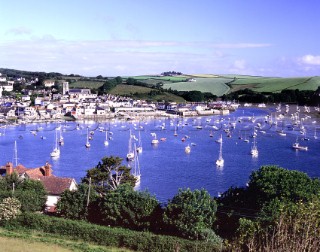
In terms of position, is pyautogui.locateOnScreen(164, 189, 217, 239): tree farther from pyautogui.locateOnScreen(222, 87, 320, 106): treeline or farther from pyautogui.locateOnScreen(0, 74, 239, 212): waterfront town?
pyautogui.locateOnScreen(222, 87, 320, 106): treeline

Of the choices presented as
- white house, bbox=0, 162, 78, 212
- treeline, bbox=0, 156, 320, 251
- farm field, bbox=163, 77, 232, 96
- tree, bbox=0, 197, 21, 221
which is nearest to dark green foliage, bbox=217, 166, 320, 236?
treeline, bbox=0, 156, 320, 251

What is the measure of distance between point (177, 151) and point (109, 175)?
1425cm

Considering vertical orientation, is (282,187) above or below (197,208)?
above

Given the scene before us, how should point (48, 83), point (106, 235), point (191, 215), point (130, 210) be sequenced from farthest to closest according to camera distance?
point (48, 83), point (130, 210), point (191, 215), point (106, 235)

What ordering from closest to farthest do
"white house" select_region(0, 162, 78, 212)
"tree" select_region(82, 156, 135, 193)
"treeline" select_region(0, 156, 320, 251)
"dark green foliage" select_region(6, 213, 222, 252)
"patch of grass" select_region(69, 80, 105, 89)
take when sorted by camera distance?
"dark green foliage" select_region(6, 213, 222, 252) → "treeline" select_region(0, 156, 320, 251) → "white house" select_region(0, 162, 78, 212) → "tree" select_region(82, 156, 135, 193) → "patch of grass" select_region(69, 80, 105, 89)

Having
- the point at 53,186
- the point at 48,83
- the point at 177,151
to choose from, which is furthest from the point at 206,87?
the point at 53,186

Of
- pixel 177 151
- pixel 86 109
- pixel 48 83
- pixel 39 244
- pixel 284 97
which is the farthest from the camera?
pixel 48 83

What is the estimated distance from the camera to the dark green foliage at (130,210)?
10078 millimetres

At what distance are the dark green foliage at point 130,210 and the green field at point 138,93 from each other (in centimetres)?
5342

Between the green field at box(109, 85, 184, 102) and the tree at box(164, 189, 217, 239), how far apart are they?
53.7m

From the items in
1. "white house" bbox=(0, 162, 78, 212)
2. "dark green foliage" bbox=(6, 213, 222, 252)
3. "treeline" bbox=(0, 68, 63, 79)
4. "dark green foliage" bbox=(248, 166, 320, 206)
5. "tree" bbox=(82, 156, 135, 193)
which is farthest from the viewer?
"treeline" bbox=(0, 68, 63, 79)

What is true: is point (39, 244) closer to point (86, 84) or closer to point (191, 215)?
point (191, 215)

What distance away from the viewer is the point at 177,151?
28.9 metres

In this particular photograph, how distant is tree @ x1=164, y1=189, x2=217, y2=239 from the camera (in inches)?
370
